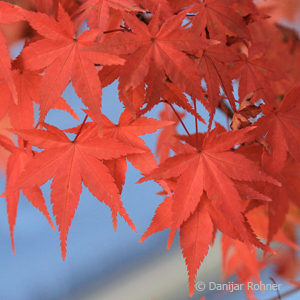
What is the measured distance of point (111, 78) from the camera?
341 mm

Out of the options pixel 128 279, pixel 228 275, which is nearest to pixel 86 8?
pixel 228 275

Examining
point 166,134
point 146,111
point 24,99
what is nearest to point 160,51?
point 146,111

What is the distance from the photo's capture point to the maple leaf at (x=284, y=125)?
38 cm

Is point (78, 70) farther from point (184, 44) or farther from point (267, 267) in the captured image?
point (267, 267)

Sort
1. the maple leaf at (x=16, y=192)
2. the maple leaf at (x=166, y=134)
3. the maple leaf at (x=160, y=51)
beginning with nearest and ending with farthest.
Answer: the maple leaf at (x=160, y=51) → the maple leaf at (x=16, y=192) → the maple leaf at (x=166, y=134)

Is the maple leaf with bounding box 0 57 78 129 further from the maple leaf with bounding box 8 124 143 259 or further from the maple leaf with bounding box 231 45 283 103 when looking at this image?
the maple leaf with bounding box 231 45 283 103

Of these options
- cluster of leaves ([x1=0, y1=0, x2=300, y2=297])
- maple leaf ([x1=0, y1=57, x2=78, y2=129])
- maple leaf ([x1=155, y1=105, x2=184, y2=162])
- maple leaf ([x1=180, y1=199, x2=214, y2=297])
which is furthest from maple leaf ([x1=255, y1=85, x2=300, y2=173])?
maple leaf ([x1=155, y1=105, x2=184, y2=162])

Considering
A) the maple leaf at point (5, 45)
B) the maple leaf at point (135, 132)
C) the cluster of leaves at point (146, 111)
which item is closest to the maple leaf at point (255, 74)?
the cluster of leaves at point (146, 111)

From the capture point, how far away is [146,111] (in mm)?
331

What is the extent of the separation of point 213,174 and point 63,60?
0.61 ft

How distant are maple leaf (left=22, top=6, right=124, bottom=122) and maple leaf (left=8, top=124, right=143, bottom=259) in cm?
4

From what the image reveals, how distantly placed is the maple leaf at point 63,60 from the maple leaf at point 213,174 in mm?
105

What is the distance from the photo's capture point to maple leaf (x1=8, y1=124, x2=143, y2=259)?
34 centimetres

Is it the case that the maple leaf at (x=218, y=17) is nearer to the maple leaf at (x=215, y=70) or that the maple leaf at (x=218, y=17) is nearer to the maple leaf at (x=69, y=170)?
the maple leaf at (x=215, y=70)
